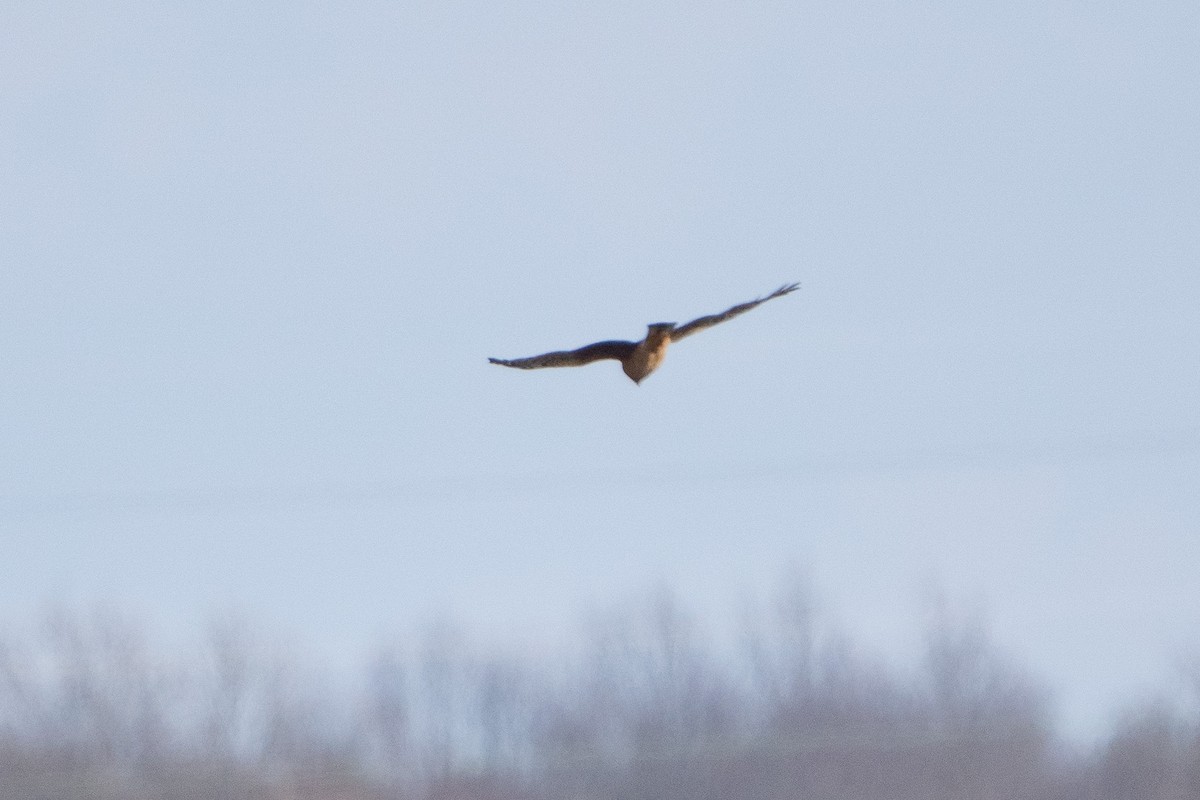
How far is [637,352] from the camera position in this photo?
5547 millimetres

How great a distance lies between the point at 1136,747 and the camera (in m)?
33.7

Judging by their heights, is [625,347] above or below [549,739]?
above

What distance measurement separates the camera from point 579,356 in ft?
18.9

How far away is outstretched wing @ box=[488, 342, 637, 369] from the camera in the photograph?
565 cm

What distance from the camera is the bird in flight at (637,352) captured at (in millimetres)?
5516

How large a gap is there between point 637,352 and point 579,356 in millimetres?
260

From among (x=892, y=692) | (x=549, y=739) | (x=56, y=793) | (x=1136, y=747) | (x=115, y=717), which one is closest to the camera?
(x=56, y=793)

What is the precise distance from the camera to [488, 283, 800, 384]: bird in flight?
5.52 metres

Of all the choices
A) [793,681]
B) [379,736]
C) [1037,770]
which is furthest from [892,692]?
[379,736]

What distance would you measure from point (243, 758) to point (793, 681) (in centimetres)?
1518

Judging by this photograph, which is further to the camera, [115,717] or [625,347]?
[115,717]

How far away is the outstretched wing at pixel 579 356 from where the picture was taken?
222 inches

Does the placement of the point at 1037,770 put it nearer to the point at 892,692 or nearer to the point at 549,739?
the point at 892,692

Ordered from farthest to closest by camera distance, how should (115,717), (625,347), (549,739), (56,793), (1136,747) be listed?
1. (549,739)
2. (1136,747)
3. (115,717)
4. (56,793)
5. (625,347)
